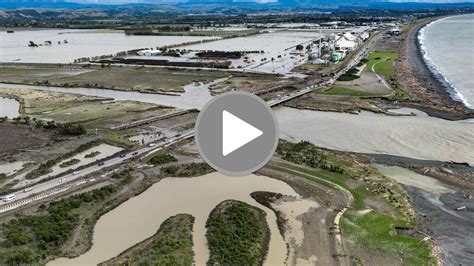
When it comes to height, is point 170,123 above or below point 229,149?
below

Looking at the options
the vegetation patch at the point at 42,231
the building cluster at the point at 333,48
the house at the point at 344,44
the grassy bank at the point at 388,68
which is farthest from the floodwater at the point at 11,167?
the house at the point at 344,44

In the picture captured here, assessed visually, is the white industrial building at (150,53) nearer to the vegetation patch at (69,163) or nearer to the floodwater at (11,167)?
the vegetation patch at (69,163)

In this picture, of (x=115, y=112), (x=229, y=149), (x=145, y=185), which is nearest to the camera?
(x=229, y=149)

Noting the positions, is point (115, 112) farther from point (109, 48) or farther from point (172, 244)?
point (109, 48)

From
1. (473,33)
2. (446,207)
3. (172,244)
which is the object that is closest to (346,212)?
(446,207)

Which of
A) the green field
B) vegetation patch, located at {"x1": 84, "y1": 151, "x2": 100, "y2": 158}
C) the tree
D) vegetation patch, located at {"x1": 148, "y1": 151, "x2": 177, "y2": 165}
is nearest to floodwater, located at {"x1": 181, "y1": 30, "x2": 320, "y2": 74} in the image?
the green field
